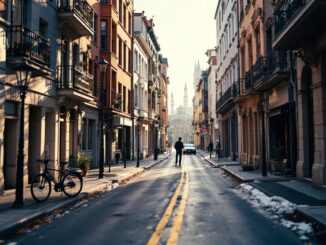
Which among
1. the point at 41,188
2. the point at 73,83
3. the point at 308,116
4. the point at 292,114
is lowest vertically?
the point at 41,188

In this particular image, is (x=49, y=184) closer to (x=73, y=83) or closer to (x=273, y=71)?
(x=73, y=83)

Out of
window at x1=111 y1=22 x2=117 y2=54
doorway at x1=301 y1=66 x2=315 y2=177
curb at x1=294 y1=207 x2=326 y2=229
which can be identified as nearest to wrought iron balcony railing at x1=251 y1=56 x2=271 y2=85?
doorway at x1=301 y1=66 x2=315 y2=177

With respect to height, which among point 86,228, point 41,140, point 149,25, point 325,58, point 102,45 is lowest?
point 86,228

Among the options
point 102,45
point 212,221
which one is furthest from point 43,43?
point 102,45

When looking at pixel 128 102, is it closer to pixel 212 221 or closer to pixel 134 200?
pixel 134 200

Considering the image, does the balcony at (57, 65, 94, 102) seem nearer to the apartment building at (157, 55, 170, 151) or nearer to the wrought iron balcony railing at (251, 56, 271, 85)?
the wrought iron balcony railing at (251, 56, 271, 85)

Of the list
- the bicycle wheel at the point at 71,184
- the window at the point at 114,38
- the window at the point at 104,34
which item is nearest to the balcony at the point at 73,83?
the bicycle wheel at the point at 71,184

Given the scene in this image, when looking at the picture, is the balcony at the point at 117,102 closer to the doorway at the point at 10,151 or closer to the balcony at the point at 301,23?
the doorway at the point at 10,151

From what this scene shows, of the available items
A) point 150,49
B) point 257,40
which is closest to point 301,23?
point 257,40

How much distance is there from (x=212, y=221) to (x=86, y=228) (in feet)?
8.17

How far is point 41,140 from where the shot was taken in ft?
49.4

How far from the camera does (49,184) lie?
10445mm

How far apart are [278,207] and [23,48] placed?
8732 mm

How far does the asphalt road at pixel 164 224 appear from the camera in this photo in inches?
253
